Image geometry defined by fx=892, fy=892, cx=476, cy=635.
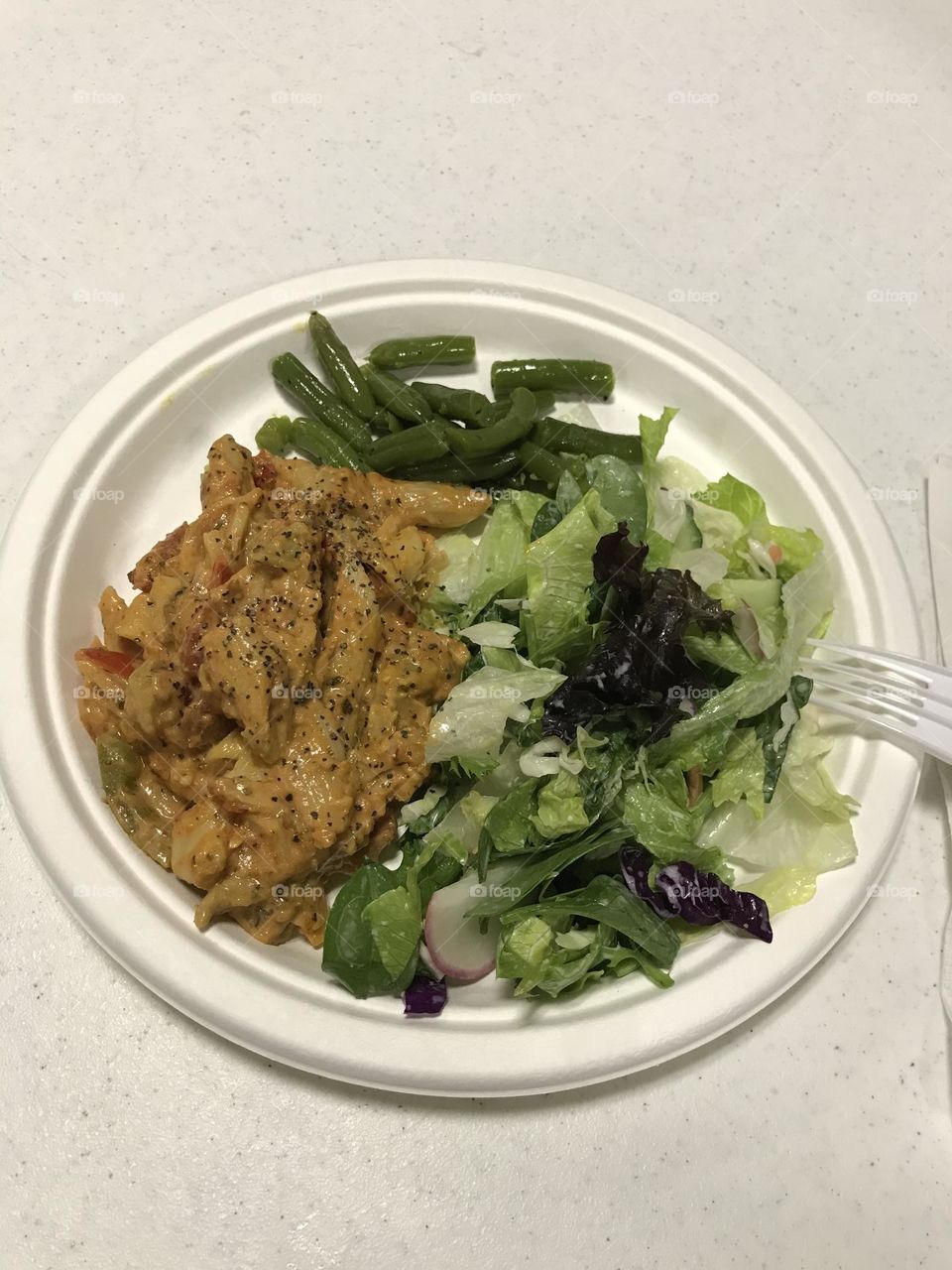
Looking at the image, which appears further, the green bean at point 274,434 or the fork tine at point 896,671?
the green bean at point 274,434

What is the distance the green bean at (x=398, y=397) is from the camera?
2838 mm

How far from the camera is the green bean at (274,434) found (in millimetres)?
2838

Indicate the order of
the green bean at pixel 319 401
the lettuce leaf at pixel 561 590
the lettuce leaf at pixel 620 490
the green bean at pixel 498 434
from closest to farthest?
the lettuce leaf at pixel 561 590
the lettuce leaf at pixel 620 490
the green bean at pixel 498 434
the green bean at pixel 319 401

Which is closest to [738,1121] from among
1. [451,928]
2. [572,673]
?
[451,928]

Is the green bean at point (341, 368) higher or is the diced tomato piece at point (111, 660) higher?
the green bean at point (341, 368)

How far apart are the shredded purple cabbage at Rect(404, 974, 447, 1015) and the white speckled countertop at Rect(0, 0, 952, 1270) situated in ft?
0.73

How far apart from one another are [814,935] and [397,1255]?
1208 millimetres

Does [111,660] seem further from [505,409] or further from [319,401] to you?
[505,409]

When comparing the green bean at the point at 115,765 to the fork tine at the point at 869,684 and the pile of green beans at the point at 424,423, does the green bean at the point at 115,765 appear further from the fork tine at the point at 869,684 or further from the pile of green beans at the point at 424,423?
the fork tine at the point at 869,684

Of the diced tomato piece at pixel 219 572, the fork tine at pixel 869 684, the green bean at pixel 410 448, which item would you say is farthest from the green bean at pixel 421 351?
the fork tine at pixel 869 684

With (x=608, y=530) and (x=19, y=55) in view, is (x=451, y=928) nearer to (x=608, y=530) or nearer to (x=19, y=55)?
(x=608, y=530)

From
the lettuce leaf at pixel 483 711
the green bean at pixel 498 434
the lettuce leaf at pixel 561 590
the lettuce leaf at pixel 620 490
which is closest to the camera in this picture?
the lettuce leaf at pixel 483 711

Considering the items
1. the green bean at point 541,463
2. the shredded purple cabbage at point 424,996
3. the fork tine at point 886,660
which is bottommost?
the shredded purple cabbage at point 424,996

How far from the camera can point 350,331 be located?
2.95 meters
